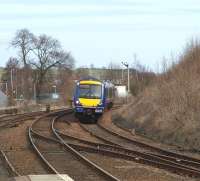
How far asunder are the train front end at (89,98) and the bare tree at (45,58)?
77.1 meters

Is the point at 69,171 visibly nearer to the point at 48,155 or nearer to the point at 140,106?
the point at 48,155

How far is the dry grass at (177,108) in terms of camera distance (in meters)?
22.8

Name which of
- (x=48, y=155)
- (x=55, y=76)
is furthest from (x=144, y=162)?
(x=55, y=76)

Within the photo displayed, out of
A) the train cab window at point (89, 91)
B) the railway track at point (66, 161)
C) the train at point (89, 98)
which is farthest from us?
the train cab window at point (89, 91)

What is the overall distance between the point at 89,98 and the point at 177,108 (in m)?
12.8

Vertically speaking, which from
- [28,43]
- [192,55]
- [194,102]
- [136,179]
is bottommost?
[136,179]

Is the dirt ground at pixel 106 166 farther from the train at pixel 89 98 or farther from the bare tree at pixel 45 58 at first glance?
the bare tree at pixel 45 58

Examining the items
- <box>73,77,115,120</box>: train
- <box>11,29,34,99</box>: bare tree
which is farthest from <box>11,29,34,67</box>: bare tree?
<box>73,77,115,120</box>: train

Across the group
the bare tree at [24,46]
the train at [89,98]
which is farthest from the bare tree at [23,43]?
the train at [89,98]

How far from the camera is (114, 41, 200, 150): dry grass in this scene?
22781 millimetres

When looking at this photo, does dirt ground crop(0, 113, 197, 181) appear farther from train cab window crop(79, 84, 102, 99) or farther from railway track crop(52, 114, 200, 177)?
train cab window crop(79, 84, 102, 99)

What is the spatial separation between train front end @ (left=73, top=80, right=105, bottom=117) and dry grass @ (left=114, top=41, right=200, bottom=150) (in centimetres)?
204

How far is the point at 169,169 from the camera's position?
15.0m

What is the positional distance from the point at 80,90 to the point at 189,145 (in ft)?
60.1
